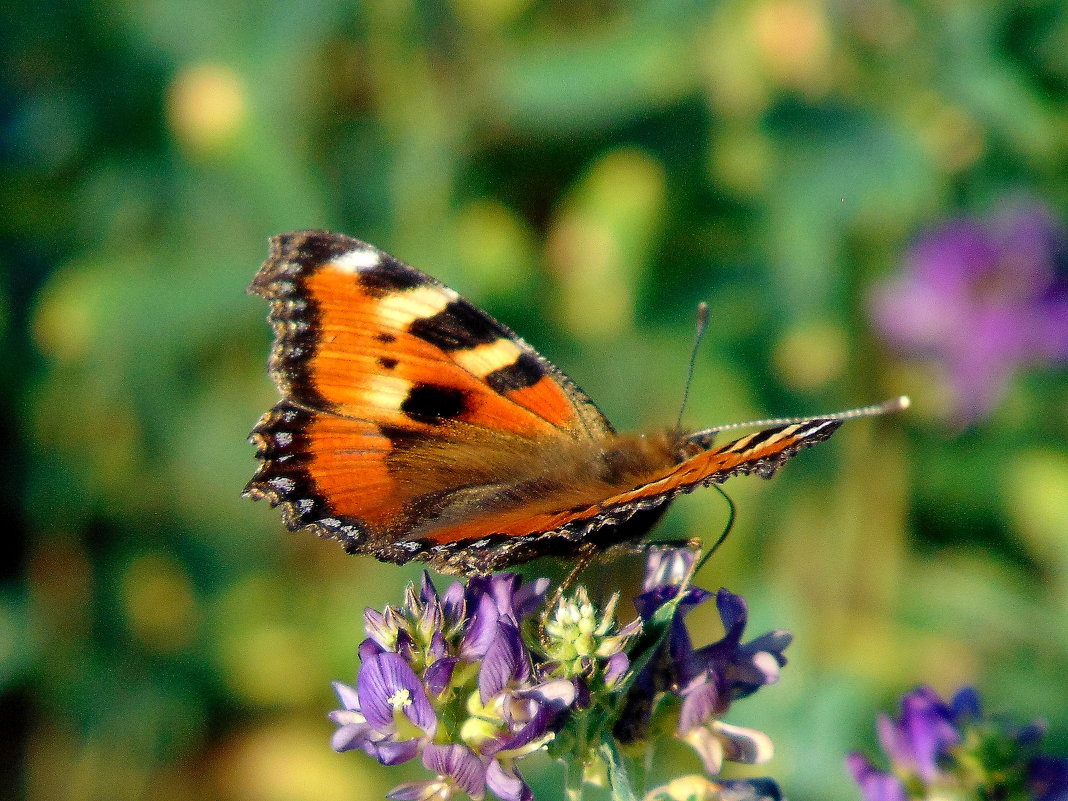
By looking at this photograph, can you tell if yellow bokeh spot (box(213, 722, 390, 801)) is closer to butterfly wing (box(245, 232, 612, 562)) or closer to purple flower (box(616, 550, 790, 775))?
butterfly wing (box(245, 232, 612, 562))

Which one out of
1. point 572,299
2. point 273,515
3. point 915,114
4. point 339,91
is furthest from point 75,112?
point 915,114

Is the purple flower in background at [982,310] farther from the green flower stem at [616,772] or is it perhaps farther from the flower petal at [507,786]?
the flower petal at [507,786]

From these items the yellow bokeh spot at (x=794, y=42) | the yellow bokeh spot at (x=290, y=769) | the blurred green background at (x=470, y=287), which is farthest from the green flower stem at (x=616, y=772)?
the yellow bokeh spot at (x=794, y=42)

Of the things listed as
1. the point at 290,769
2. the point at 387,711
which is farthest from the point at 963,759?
the point at 290,769

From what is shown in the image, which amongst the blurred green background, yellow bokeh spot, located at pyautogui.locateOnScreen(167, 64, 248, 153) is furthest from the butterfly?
yellow bokeh spot, located at pyautogui.locateOnScreen(167, 64, 248, 153)

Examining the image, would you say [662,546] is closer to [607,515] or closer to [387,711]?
[607,515]

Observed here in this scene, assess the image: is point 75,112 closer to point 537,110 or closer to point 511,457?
point 537,110
